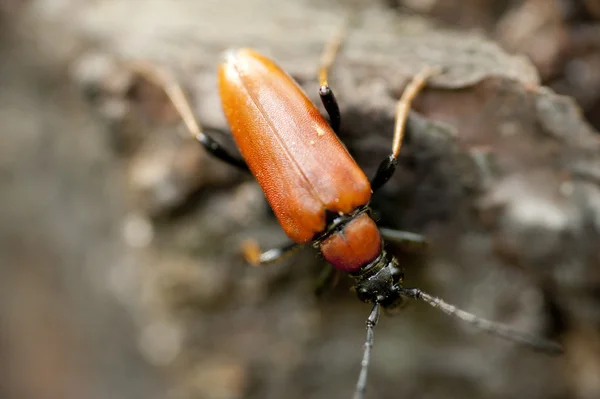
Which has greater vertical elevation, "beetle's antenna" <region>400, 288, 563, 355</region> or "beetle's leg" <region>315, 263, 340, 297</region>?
"beetle's antenna" <region>400, 288, 563, 355</region>

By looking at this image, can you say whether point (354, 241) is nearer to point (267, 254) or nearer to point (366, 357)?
point (366, 357)

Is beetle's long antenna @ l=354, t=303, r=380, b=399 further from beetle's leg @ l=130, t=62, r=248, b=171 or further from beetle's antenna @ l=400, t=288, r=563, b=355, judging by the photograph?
beetle's leg @ l=130, t=62, r=248, b=171

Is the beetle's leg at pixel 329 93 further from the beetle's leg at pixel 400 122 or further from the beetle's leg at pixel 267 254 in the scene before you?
the beetle's leg at pixel 267 254

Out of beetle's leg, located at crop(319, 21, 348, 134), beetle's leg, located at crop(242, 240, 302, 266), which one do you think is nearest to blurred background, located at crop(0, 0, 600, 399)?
beetle's leg, located at crop(319, 21, 348, 134)

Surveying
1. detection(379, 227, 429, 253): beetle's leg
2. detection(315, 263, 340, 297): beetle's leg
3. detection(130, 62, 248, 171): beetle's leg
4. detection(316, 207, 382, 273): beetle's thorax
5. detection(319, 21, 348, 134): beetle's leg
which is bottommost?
detection(315, 263, 340, 297): beetle's leg

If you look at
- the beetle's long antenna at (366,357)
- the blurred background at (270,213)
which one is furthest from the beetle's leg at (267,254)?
the beetle's long antenna at (366,357)

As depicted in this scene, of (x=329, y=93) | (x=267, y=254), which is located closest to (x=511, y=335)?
(x=267, y=254)
